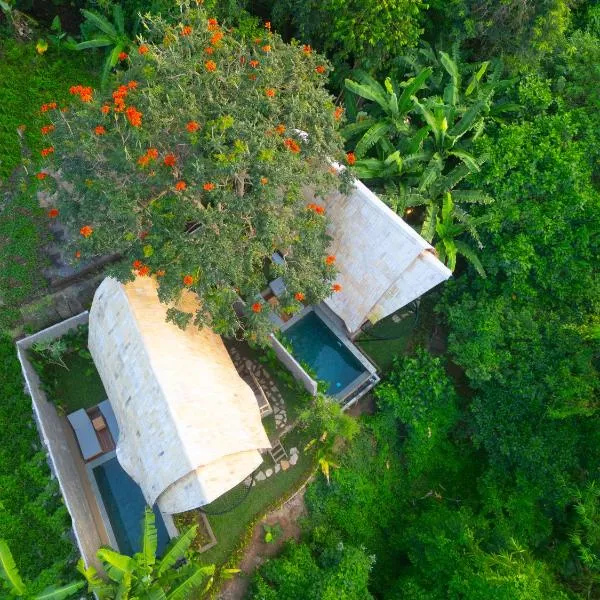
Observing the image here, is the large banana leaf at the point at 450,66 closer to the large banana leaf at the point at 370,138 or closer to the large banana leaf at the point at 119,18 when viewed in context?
the large banana leaf at the point at 370,138

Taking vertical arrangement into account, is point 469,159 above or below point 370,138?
below

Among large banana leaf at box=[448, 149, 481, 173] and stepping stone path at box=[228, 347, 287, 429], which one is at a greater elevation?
large banana leaf at box=[448, 149, 481, 173]

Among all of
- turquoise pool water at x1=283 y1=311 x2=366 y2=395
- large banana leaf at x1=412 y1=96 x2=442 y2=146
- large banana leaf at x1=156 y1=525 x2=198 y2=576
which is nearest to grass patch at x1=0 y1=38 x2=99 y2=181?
turquoise pool water at x1=283 y1=311 x2=366 y2=395

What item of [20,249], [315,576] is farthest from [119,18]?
[315,576]

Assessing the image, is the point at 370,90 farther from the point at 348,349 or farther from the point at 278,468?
the point at 278,468

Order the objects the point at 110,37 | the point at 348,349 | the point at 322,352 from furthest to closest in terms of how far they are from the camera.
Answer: the point at 322,352 → the point at 348,349 → the point at 110,37

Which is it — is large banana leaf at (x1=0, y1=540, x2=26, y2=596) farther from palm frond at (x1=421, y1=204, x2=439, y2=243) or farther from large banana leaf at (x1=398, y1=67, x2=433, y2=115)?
large banana leaf at (x1=398, y1=67, x2=433, y2=115)

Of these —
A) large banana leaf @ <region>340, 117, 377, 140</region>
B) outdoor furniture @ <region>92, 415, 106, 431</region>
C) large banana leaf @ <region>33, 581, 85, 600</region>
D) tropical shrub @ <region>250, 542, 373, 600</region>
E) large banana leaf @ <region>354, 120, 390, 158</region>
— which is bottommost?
tropical shrub @ <region>250, 542, 373, 600</region>
